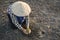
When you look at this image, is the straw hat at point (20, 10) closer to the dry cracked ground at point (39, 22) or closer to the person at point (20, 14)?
the person at point (20, 14)

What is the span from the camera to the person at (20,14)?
2775 millimetres

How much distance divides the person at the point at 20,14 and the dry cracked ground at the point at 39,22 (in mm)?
87

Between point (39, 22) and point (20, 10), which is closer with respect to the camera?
point (20, 10)

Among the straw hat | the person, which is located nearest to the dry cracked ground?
the person

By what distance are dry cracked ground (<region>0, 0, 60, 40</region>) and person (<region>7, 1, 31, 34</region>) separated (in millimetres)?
87

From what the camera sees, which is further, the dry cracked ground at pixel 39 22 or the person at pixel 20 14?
the dry cracked ground at pixel 39 22

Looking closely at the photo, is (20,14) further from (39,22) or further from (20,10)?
(39,22)

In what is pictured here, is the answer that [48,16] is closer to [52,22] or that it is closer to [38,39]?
[52,22]

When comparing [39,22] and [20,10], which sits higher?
[20,10]

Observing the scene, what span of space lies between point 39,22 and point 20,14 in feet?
1.57

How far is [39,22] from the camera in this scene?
10.3 ft

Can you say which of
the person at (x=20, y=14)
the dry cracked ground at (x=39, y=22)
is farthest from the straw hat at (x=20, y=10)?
the dry cracked ground at (x=39, y=22)

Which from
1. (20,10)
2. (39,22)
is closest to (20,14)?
(20,10)

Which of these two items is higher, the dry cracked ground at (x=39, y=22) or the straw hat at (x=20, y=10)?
the straw hat at (x=20, y=10)
